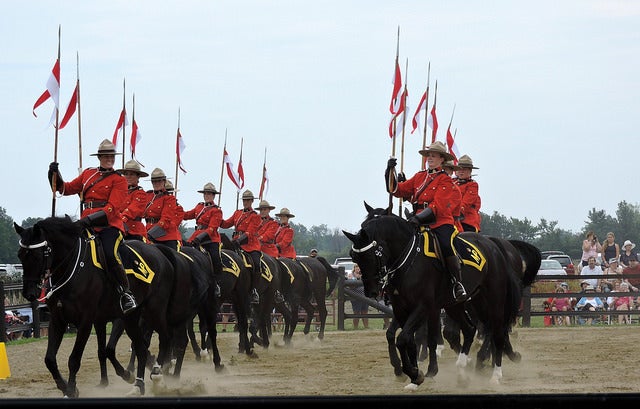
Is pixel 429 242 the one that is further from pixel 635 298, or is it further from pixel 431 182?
pixel 635 298

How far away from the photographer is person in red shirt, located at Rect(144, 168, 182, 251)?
49.5ft

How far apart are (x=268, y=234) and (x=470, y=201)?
8.08 meters

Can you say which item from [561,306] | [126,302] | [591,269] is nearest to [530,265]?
[126,302]

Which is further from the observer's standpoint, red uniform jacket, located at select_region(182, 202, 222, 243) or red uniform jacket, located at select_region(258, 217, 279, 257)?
red uniform jacket, located at select_region(258, 217, 279, 257)

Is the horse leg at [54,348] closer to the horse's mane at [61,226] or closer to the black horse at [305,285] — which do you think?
the horse's mane at [61,226]

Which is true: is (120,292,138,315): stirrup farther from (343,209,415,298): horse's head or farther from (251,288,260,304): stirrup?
(251,288,260,304): stirrup

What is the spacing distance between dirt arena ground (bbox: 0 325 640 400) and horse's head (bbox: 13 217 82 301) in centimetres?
121

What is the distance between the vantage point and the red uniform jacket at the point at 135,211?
40.7 ft

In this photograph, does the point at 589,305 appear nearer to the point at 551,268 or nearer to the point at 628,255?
the point at 628,255

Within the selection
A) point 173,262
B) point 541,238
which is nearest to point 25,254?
point 173,262

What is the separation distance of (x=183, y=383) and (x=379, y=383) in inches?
95.6

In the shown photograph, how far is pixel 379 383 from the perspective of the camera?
40.0 feet

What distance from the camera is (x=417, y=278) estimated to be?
10.9 metres

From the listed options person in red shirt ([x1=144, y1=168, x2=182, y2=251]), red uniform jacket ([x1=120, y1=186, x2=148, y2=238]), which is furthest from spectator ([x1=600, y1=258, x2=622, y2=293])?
red uniform jacket ([x1=120, y1=186, x2=148, y2=238])
